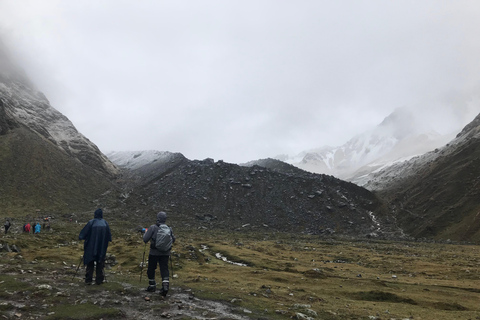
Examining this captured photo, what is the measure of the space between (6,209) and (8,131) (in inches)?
2046

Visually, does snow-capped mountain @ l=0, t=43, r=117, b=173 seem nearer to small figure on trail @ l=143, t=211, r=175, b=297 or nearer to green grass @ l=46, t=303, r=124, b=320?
small figure on trail @ l=143, t=211, r=175, b=297

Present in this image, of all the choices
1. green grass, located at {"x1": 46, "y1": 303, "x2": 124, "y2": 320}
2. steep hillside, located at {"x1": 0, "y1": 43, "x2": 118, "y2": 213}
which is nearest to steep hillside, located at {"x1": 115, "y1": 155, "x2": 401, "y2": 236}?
steep hillside, located at {"x1": 0, "y1": 43, "x2": 118, "y2": 213}

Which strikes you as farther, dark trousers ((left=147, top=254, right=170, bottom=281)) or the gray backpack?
dark trousers ((left=147, top=254, right=170, bottom=281))

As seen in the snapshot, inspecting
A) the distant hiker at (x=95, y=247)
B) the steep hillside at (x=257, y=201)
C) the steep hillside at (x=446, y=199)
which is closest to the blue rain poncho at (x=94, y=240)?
the distant hiker at (x=95, y=247)

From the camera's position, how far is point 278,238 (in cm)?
7544

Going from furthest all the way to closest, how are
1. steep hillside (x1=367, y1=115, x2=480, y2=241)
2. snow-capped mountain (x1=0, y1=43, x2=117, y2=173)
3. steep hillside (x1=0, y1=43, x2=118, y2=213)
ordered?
snow-capped mountain (x1=0, y1=43, x2=117, y2=173)
steep hillside (x1=367, y1=115, x2=480, y2=241)
steep hillside (x1=0, y1=43, x2=118, y2=213)

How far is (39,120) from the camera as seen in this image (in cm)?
15375

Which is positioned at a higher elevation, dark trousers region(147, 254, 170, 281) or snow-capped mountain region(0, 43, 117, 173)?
snow-capped mountain region(0, 43, 117, 173)

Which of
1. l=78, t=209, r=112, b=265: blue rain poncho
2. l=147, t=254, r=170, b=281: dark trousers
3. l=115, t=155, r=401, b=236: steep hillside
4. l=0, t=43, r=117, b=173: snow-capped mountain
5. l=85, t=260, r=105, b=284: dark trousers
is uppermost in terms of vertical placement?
l=0, t=43, r=117, b=173: snow-capped mountain

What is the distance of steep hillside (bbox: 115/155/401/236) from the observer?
94.6 m

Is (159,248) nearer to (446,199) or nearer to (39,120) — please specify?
(446,199)

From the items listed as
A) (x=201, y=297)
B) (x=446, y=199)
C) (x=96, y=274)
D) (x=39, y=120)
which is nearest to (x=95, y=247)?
(x=96, y=274)

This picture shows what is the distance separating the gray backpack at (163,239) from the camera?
44.9 feet

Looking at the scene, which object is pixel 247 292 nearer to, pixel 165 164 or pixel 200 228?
pixel 200 228
